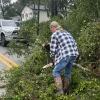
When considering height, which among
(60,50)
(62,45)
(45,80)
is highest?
(62,45)

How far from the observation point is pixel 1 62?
12219mm

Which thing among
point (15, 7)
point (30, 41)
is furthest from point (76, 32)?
point (15, 7)

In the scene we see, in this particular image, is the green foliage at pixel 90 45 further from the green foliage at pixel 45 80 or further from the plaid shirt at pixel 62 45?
the plaid shirt at pixel 62 45

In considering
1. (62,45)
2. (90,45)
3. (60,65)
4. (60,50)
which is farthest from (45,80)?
(90,45)

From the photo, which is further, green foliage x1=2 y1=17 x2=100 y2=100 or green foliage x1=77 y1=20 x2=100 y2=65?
green foliage x1=77 y1=20 x2=100 y2=65

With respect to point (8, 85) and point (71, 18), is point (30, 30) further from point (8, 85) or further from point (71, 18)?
point (8, 85)

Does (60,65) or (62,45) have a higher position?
(62,45)

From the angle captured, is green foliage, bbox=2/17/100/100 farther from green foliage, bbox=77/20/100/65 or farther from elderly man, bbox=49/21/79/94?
elderly man, bbox=49/21/79/94

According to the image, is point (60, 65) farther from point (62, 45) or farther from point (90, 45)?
point (90, 45)

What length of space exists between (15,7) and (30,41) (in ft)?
203

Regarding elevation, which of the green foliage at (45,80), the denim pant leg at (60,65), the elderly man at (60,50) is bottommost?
the green foliage at (45,80)

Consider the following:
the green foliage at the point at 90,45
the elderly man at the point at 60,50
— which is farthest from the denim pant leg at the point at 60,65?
the green foliage at the point at 90,45

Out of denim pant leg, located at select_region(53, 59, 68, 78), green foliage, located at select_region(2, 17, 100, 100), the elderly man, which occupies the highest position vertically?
the elderly man

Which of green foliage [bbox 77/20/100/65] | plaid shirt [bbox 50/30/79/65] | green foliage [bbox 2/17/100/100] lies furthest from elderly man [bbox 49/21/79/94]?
green foliage [bbox 77/20/100/65]
